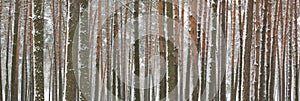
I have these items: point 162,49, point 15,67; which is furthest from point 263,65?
point 15,67

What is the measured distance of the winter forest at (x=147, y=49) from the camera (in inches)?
36.8

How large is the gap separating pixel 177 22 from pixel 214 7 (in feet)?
0.31

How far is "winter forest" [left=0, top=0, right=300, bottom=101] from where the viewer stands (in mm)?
936

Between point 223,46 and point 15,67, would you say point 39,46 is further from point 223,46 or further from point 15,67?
point 223,46

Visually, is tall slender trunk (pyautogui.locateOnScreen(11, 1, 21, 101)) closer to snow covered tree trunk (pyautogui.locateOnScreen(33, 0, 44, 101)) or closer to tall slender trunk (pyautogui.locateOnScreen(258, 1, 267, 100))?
snow covered tree trunk (pyautogui.locateOnScreen(33, 0, 44, 101))

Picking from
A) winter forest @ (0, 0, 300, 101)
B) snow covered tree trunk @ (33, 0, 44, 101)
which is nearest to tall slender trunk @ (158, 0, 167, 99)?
winter forest @ (0, 0, 300, 101)

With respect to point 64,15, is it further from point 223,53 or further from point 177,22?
point 223,53

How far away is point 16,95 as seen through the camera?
3.05 ft

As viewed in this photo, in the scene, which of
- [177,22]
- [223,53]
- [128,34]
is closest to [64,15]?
[128,34]

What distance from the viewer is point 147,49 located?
3.12 feet

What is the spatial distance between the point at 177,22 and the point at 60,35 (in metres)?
0.28

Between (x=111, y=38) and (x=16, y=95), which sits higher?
(x=111, y=38)

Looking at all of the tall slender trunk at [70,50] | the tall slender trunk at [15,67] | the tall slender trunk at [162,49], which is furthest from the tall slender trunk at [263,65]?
the tall slender trunk at [15,67]

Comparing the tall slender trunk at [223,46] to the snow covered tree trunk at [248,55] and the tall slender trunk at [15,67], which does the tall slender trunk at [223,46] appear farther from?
the tall slender trunk at [15,67]
